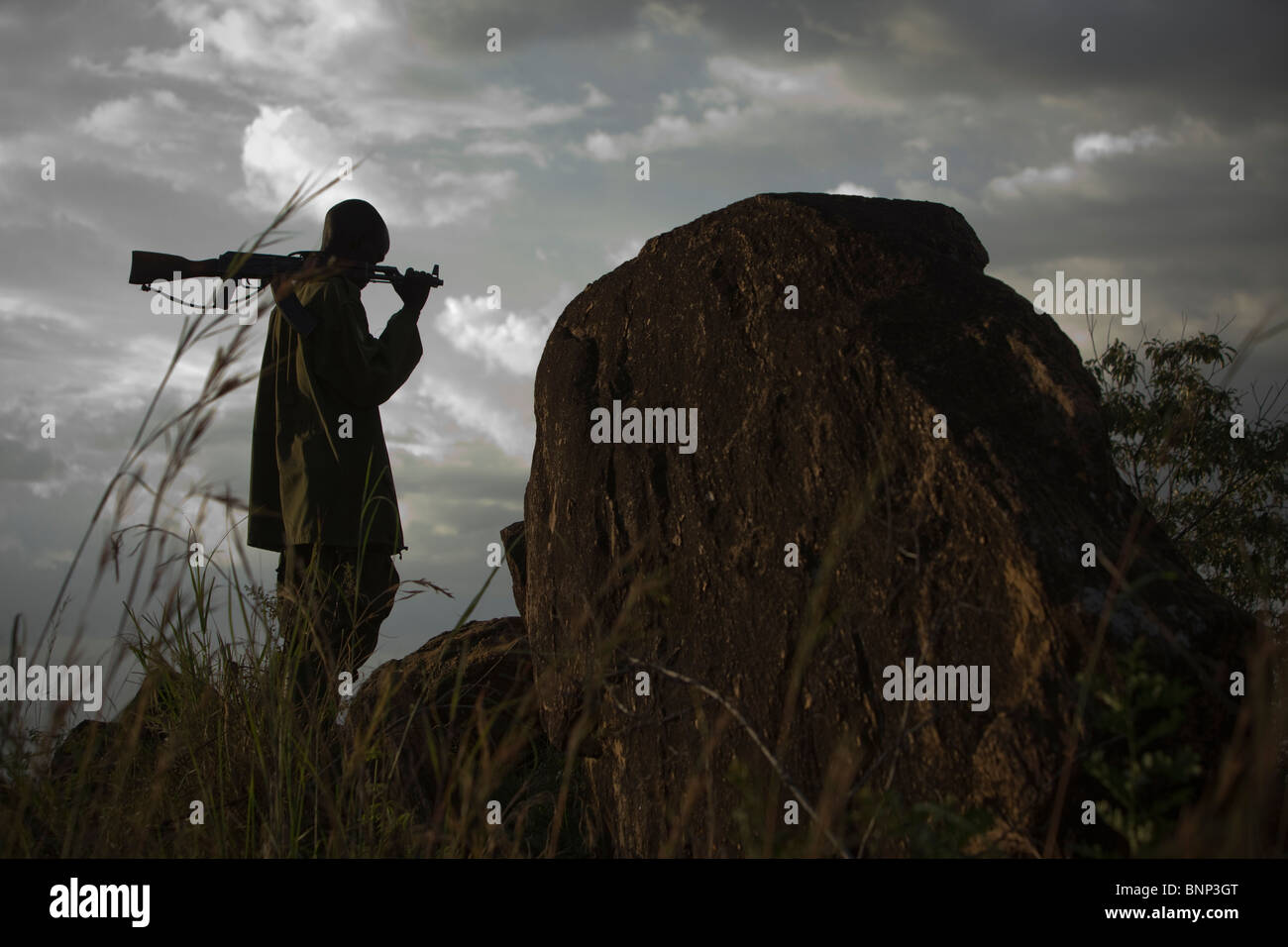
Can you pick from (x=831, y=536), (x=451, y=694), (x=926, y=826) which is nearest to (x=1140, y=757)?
(x=926, y=826)

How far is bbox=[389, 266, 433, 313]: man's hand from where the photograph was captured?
208 inches

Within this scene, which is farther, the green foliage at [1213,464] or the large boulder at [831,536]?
the green foliage at [1213,464]

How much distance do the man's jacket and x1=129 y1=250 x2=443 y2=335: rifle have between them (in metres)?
0.10

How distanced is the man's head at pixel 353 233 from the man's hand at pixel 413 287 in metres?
0.18

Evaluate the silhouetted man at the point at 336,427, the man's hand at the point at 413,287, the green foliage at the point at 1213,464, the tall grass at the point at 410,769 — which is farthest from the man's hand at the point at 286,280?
the green foliage at the point at 1213,464

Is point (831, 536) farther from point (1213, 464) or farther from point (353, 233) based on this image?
point (1213, 464)

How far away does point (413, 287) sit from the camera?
528 cm

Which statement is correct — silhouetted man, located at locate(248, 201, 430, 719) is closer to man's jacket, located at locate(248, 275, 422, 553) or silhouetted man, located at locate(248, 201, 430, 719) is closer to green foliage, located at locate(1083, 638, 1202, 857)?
man's jacket, located at locate(248, 275, 422, 553)

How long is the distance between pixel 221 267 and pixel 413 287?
2.94 feet

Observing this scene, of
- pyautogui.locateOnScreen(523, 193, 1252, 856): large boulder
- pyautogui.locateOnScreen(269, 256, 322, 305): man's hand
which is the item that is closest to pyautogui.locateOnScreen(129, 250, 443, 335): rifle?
pyautogui.locateOnScreen(523, 193, 1252, 856): large boulder

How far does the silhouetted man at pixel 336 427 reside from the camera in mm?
4949

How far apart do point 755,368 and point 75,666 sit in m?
2.17

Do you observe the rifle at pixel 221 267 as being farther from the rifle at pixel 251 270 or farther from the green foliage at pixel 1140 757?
the green foliage at pixel 1140 757
